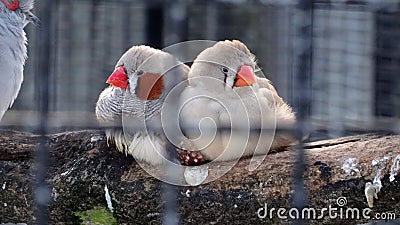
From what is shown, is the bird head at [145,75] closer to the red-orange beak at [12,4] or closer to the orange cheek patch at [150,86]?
the orange cheek patch at [150,86]

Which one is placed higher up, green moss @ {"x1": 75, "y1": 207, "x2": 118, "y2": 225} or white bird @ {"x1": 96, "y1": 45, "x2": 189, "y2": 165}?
white bird @ {"x1": 96, "y1": 45, "x2": 189, "y2": 165}

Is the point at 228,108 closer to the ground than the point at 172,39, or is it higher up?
closer to the ground

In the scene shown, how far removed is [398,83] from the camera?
2043mm

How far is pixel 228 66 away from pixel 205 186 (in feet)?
0.68

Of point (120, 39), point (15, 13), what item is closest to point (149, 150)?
point (15, 13)

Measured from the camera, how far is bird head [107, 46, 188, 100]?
1.15 meters

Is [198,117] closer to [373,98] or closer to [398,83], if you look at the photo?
[398,83]

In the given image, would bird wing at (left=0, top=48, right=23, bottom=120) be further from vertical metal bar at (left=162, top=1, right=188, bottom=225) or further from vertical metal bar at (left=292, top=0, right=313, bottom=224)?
vertical metal bar at (left=292, top=0, right=313, bottom=224)

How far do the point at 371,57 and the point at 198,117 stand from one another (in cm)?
124

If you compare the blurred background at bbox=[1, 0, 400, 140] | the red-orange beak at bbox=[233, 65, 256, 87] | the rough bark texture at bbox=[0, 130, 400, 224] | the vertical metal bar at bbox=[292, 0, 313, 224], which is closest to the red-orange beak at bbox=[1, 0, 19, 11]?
the blurred background at bbox=[1, 0, 400, 140]

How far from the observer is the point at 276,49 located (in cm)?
274

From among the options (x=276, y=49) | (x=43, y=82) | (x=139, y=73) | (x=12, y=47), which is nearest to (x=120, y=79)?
(x=139, y=73)

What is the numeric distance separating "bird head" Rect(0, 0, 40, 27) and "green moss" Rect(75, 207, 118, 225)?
0.53m

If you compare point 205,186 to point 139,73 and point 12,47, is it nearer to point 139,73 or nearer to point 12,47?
point 139,73
